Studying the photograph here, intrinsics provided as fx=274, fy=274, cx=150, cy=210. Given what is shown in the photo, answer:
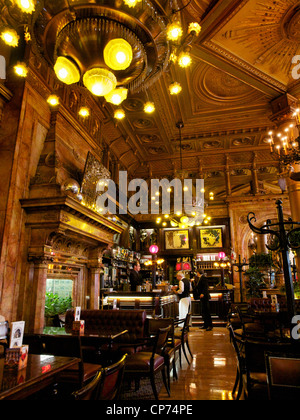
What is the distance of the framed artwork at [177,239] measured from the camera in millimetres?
14266

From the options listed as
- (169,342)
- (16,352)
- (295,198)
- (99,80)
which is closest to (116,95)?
(99,80)

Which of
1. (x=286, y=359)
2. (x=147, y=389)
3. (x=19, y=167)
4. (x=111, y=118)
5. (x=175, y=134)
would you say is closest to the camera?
(x=286, y=359)

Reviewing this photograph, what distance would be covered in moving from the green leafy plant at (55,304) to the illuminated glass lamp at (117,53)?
5117mm

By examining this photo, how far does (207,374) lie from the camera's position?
4184 millimetres

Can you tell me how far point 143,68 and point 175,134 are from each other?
8147 mm

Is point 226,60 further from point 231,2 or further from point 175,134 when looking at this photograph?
point 175,134

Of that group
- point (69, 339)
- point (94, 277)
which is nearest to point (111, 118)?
point (94, 277)

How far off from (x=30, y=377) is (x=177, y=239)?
1275 cm

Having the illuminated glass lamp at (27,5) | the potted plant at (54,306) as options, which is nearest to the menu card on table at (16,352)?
the illuminated glass lamp at (27,5)

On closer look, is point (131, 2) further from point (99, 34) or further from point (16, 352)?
point (16, 352)

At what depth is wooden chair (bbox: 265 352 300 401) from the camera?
1.75m

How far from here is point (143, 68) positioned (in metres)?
2.53

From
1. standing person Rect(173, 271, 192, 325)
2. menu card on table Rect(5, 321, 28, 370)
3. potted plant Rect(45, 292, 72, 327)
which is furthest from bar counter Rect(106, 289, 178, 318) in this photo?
menu card on table Rect(5, 321, 28, 370)

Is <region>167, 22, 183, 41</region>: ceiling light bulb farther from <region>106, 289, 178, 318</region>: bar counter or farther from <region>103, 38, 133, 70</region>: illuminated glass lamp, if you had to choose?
<region>106, 289, 178, 318</region>: bar counter
